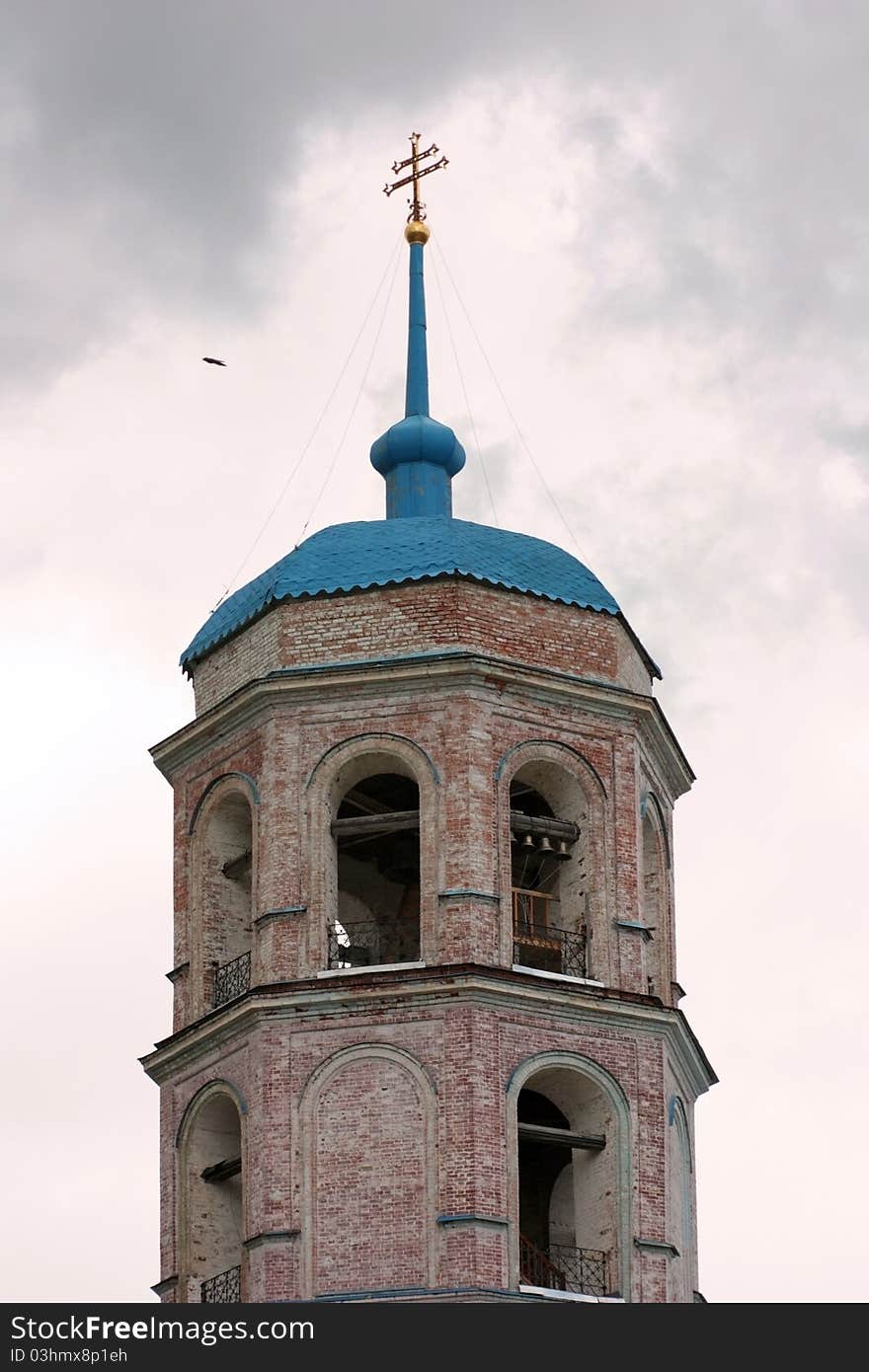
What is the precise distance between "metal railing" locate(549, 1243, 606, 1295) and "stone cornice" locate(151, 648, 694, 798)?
5.50 meters

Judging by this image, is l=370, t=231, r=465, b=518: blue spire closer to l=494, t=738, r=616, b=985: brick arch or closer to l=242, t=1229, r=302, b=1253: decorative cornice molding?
l=494, t=738, r=616, b=985: brick arch

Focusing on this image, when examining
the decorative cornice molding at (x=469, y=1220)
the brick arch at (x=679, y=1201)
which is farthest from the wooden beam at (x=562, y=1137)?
the decorative cornice molding at (x=469, y=1220)

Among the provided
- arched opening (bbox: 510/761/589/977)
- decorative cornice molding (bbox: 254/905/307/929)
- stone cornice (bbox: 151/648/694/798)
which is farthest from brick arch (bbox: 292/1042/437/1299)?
stone cornice (bbox: 151/648/694/798)

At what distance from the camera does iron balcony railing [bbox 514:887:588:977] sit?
44.8 metres

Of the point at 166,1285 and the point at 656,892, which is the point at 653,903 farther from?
the point at 166,1285

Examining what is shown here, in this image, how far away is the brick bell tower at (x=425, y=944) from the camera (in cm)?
4309

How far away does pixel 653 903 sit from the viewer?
4634 centimetres

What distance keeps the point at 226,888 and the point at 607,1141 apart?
189 inches

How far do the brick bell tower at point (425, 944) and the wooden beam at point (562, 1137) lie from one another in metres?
0.06

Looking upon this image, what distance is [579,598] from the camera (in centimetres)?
4641
